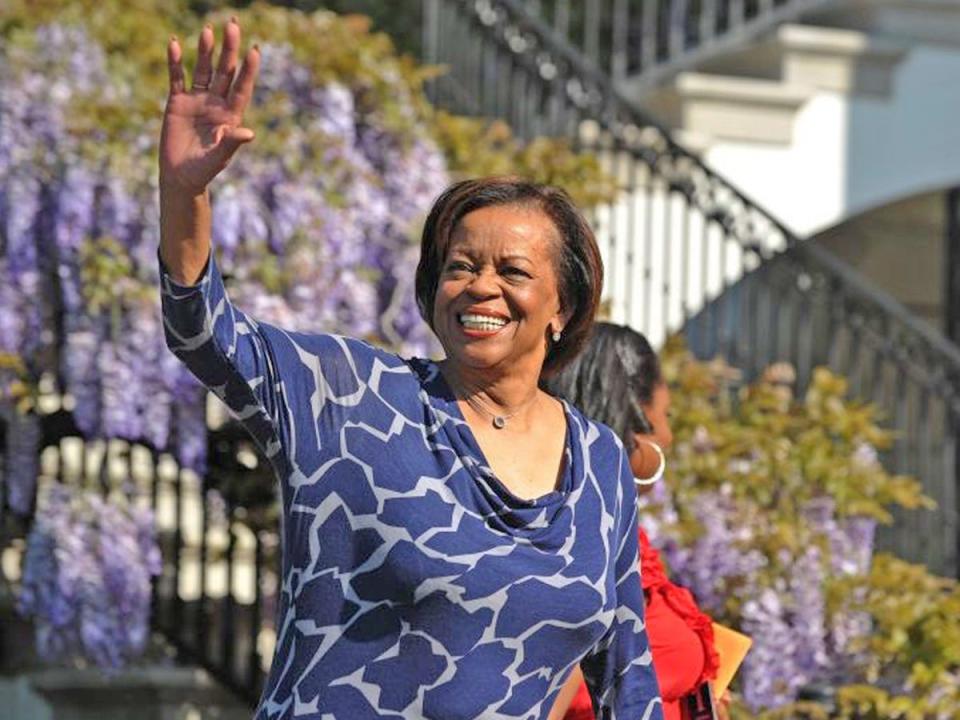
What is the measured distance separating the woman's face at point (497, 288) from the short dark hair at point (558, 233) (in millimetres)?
19

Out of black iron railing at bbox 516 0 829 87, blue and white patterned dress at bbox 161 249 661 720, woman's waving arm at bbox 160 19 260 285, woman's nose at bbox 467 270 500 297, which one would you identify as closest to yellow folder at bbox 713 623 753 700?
blue and white patterned dress at bbox 161 249 661 720

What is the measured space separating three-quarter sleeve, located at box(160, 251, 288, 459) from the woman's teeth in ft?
0.92

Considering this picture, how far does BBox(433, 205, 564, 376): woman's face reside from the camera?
3.23 meters

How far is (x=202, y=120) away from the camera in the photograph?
9.62 ft

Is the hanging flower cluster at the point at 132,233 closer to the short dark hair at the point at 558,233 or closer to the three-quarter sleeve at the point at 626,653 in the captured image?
the short dark hair at the point at 558,233

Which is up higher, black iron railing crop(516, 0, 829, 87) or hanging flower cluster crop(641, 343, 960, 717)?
black iron railing crop(516, 0, 829, 87)

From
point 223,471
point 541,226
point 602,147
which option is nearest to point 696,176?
point 602,147

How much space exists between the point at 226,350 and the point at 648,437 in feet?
4.36

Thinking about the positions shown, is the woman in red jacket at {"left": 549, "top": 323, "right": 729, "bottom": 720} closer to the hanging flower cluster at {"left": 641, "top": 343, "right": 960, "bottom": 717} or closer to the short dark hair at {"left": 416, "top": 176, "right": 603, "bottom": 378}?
the short dark hair at {"left": 416, "top": 176, "right": 603, "bottom": 378}

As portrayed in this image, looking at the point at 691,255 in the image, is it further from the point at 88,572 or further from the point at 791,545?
the point at 88,572

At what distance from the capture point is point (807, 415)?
6582mm

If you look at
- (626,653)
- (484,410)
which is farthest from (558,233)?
(626,653)

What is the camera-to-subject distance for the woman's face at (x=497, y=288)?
3234 mm

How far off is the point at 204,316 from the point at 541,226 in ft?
1.92
